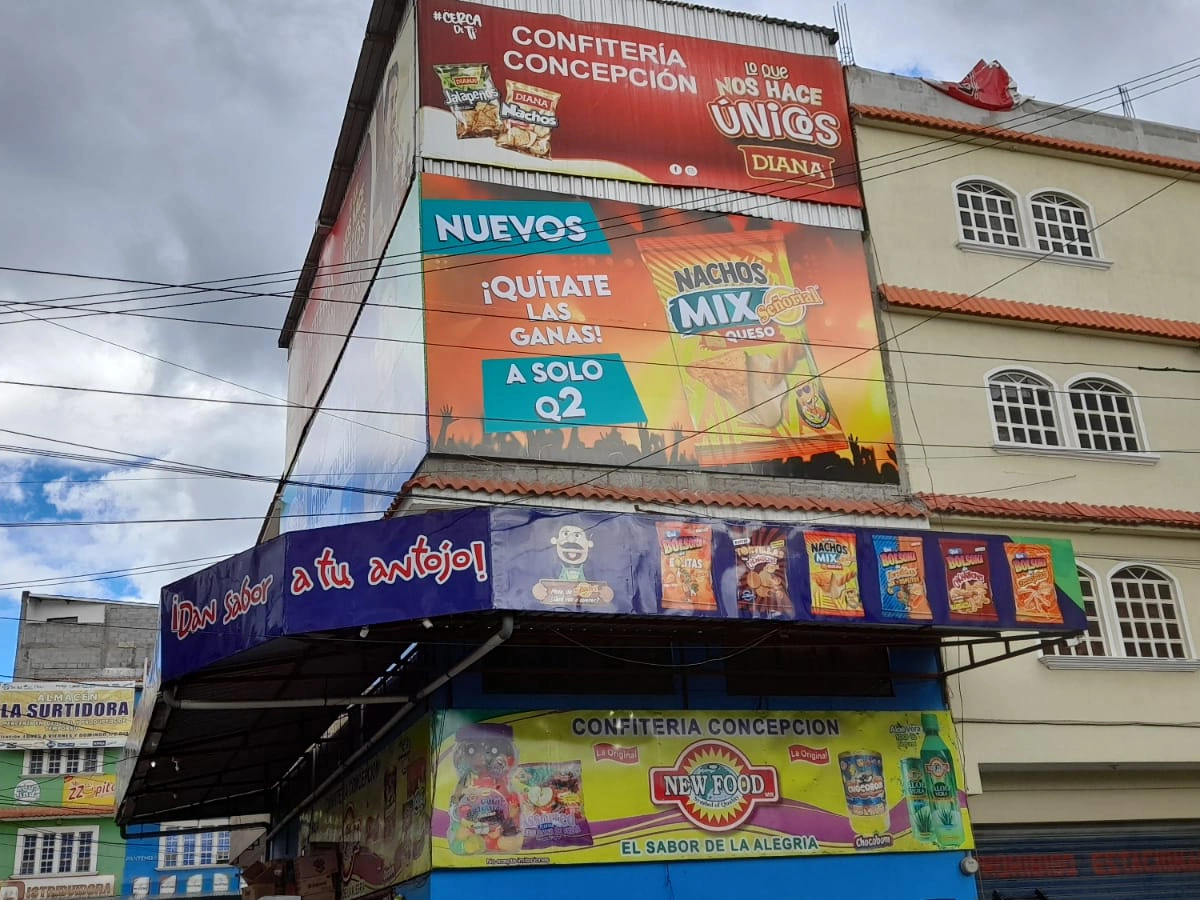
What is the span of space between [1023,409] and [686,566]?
812 cm

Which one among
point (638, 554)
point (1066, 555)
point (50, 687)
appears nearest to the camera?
point (638, 554)

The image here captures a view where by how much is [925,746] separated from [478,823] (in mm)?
6146

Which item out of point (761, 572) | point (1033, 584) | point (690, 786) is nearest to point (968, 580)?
point (1033, 584)

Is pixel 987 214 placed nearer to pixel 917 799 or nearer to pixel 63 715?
pixel 917 799

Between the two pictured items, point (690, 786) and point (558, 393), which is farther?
point (558, 393)

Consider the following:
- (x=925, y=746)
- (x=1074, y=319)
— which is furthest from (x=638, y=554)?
(x=1074, y=319)

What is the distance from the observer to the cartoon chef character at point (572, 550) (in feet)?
42.0

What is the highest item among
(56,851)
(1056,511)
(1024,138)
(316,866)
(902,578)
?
(1024,138)

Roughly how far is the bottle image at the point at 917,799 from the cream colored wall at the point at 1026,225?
7.52 meters

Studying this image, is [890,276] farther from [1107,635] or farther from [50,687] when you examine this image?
[50,687]

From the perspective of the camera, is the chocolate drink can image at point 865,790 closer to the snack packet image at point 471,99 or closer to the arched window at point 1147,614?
the arched window at point 1147,614

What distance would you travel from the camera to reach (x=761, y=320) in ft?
58.1

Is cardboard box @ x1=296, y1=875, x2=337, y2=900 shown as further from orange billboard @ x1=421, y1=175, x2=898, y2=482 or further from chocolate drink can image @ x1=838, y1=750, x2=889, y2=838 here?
chocolate drink can image @ x1=838, y1=750, x2=889, y2=838

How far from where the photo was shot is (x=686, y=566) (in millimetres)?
13336
